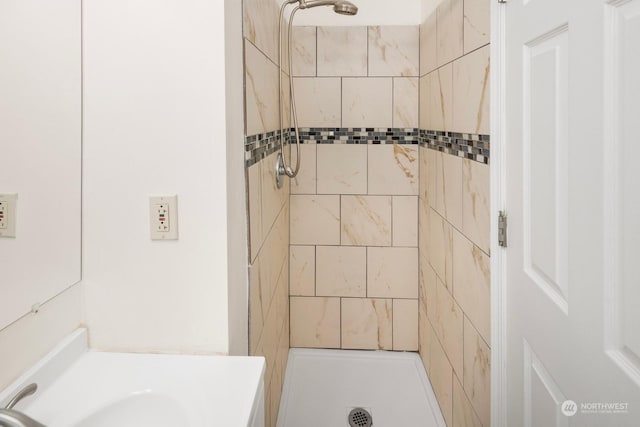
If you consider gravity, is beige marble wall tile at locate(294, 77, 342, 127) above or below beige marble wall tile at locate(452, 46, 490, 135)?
above

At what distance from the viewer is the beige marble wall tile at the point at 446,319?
180cm

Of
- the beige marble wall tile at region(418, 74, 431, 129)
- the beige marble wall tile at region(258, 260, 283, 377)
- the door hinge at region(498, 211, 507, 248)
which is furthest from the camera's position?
the beige marble wall tile at region(418, 74, 431, 129)

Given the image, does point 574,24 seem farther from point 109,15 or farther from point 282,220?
point 282,220

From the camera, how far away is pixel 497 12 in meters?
1.32

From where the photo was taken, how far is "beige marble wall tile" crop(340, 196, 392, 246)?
2613mm

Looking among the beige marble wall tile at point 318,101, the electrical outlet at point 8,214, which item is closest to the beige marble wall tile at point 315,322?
the beige marble wall tile at point 318,101

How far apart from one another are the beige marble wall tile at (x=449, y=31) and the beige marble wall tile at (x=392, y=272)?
3.58 feet

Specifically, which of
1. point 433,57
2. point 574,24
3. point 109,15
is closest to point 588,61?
point 574,24

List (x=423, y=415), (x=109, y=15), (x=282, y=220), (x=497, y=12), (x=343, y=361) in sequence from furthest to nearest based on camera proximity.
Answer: (x=343, y=361) → (x=282, y=220) → (x=423, y=415) → (x=497, y=12) → (x=109, y=15)

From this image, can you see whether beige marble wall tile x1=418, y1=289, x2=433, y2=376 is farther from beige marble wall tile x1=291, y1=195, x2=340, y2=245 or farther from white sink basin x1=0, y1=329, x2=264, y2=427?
white sink basin x1=0, y1=329, x2=264, y2=427

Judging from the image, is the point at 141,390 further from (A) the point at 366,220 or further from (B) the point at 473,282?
(A) the point at 366,220

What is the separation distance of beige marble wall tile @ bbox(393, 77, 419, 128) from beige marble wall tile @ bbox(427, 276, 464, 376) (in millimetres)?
885

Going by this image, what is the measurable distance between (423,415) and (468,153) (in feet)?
4.24

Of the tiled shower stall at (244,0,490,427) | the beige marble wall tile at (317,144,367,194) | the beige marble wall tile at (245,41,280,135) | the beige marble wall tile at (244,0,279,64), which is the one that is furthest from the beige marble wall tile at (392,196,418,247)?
the beige marble wall tile at (244,0,279,64)
